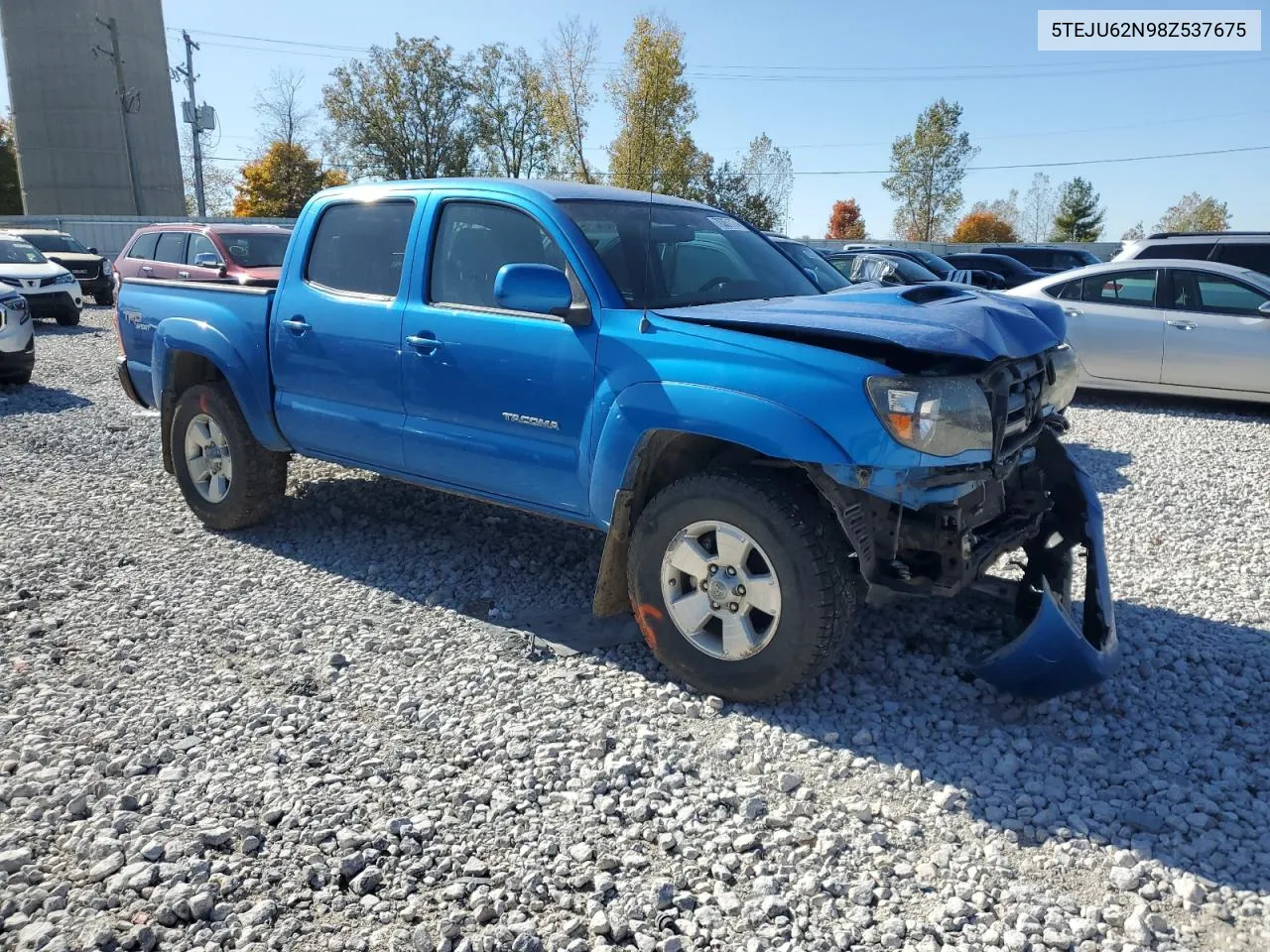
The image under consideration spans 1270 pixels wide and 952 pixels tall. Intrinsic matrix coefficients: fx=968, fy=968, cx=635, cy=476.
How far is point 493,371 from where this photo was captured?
14.1 ft

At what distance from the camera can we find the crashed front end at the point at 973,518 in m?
3.33

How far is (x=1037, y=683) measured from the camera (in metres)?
3.57

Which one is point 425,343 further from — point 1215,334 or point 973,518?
point 1215,334

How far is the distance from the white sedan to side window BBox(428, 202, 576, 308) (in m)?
6.52

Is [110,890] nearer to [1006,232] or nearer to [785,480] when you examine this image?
[785,480]

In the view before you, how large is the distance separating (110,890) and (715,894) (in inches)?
66.6

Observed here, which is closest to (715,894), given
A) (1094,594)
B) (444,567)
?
(1094,594)

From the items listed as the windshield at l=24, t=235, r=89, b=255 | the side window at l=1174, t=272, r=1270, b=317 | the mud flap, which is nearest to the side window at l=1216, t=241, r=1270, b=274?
the side window at l=1174, t=272, r=1270, b=317

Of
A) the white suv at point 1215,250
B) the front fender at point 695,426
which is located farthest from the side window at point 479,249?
the white suv at point 1215,250

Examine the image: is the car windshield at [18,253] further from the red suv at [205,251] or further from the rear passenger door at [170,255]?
the rear passenger door at [170,255]

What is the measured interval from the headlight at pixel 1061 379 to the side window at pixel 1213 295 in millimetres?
6935

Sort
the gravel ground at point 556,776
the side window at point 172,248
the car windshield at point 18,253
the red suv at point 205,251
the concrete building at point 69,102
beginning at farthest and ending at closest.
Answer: the concrete building at point 69,102, the car windshield at point 18,253, the side window at point 172,248, the red suv at point 205,251, the gravel ground at point 556,776

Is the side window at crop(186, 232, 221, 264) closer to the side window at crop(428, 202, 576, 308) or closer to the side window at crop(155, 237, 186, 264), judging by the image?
the side window at crop(155, 237, 186, 264)

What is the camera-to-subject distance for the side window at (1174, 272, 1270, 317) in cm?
970
